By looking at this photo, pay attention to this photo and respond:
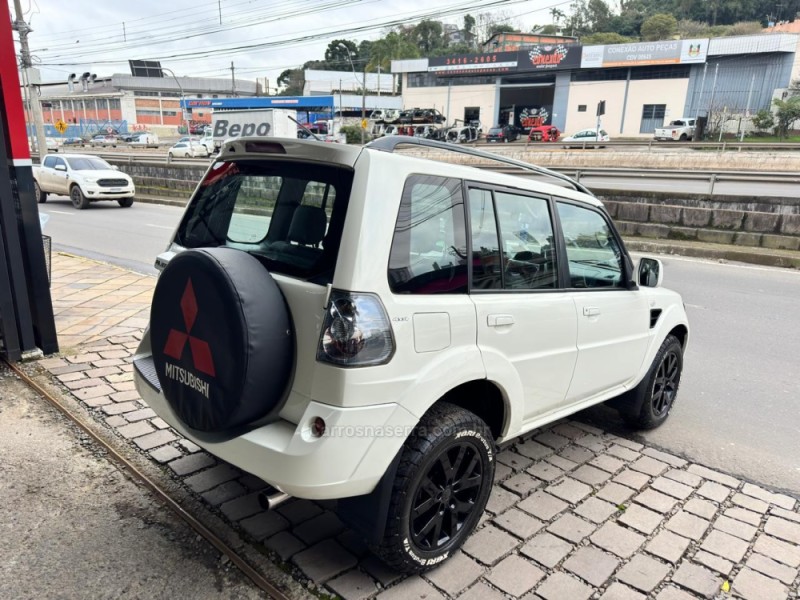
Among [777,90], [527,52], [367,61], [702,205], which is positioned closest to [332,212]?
[702,205]

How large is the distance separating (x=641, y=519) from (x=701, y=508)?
407mm

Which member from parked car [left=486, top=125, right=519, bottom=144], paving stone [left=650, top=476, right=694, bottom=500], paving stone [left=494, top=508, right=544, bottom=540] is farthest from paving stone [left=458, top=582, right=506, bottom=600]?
parked car [left=486, top=125, right=519, bottom=144]

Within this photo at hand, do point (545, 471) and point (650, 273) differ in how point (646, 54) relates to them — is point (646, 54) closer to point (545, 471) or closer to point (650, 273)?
point (650, 273)

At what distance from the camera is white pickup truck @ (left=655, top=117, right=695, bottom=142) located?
150 ft

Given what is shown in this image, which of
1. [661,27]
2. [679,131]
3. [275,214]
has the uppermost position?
[661,27]

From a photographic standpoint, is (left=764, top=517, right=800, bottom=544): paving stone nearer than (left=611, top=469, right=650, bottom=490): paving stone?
Yes

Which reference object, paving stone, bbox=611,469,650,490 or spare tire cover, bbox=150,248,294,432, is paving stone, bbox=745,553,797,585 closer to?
paving stone, bbox=611,469,650,490

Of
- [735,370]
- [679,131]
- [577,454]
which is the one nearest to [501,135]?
[679,131]

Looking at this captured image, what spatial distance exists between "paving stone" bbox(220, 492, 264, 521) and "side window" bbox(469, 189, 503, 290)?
1643 mm

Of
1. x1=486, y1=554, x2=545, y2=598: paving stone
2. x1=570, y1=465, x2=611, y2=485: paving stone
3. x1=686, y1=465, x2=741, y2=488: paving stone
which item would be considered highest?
x1=486, y1=554, x2=545, y2=598: paving stone

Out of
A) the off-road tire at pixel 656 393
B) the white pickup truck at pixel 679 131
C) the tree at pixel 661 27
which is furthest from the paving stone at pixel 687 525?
the tree at pixel 661 27

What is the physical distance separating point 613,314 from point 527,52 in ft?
210

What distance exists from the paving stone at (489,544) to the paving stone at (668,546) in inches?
27.1

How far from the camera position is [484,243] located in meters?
2.78
